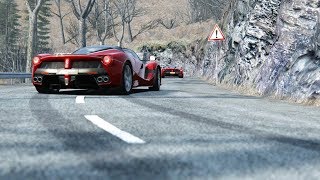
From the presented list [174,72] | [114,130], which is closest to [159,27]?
[174,72]

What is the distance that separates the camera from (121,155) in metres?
2.76

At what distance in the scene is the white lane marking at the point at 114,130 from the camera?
10.9 feet

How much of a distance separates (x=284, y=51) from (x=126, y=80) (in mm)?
4266

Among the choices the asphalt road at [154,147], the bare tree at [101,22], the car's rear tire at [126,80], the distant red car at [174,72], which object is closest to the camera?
the asphalt road at [154,147]

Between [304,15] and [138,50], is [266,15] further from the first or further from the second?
[138,50]

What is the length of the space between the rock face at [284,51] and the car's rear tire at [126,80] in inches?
134

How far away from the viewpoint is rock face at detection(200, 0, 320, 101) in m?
9.55

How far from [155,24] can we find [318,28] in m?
70.7

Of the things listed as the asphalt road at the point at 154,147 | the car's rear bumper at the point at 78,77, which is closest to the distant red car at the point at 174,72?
the car's rear bumper at the point at 78,77

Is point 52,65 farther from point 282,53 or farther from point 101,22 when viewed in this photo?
point 101,22

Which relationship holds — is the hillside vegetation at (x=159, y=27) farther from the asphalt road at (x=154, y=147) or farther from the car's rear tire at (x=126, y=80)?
the asphalt road at (x=154, y=147)

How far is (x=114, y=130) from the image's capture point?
12.8 feet

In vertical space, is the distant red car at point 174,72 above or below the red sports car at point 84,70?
below

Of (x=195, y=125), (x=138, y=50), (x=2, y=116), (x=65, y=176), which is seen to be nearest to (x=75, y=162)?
(x=65, y=176)
